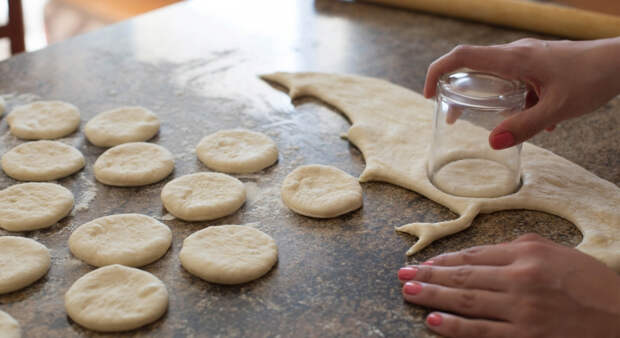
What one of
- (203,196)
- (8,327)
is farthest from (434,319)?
(8,327)

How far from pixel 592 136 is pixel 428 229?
0.87 m

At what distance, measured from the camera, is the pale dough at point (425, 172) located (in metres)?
1.52

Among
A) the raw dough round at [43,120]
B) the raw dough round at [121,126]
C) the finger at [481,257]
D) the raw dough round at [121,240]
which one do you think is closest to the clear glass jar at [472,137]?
the finger at [481,257]

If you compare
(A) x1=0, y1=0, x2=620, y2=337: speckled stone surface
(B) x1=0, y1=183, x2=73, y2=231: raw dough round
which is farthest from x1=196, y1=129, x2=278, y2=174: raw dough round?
(B) x1=0, y1=183, x2=73, y2=231: raw dough round

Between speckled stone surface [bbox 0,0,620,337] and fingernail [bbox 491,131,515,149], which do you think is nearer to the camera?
speckled stone surface [bbox 0,0,620,337]

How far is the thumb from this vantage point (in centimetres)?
150

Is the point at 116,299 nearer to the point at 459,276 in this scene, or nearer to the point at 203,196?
the point at 203,196

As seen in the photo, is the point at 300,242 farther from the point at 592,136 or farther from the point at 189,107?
the point at 592,136

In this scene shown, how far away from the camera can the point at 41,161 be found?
1.80 m

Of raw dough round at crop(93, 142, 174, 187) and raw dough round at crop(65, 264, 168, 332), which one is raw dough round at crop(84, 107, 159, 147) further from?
raw dough round at crop(65, 264, 168, 332)

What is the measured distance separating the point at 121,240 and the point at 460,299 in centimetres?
81

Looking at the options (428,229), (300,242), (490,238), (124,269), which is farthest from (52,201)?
(490,238)

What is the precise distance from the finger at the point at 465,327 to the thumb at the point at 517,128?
495 millimetres

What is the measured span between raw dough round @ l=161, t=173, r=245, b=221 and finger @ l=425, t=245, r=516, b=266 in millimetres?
566
